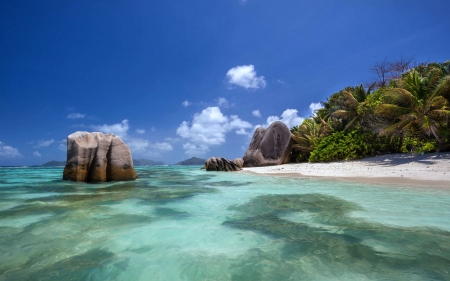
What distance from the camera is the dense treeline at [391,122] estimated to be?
13.6m

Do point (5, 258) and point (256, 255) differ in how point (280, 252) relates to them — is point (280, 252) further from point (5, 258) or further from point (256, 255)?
point (5, 258)

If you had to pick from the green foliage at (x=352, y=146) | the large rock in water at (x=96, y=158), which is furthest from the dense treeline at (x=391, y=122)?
the large rock in water at (x=96, y=158)

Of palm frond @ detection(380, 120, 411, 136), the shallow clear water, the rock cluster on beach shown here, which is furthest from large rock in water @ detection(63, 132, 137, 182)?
palm frond @ detection(380, 120, 411, 136)

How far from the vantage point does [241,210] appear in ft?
15.3

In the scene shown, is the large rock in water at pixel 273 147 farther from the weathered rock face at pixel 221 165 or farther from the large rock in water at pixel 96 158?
the large rock in water at pixel 96 158

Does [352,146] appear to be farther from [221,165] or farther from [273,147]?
[221,165]

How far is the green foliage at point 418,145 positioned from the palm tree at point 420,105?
2.64 feet

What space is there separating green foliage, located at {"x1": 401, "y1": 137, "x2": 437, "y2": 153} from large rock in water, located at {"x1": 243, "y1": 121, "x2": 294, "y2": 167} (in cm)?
905

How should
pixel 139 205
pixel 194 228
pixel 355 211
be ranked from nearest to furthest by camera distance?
pixel 194 228, pixel 355 211, pixel 139 205

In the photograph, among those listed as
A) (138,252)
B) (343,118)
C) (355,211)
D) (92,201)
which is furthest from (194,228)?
(343,118)

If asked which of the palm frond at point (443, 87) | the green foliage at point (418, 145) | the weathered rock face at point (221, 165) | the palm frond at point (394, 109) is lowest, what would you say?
the weathered rock face at point (221, 165)

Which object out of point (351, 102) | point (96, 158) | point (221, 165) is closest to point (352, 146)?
point (351, 102)

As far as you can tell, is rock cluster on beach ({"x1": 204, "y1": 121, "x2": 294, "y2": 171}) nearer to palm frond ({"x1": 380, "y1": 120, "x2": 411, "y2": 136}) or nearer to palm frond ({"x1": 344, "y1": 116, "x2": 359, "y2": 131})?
palm frond ({"x1": 344, "y1": 116, "x2": 359, "y2": 131})

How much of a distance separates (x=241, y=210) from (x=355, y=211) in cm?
218
